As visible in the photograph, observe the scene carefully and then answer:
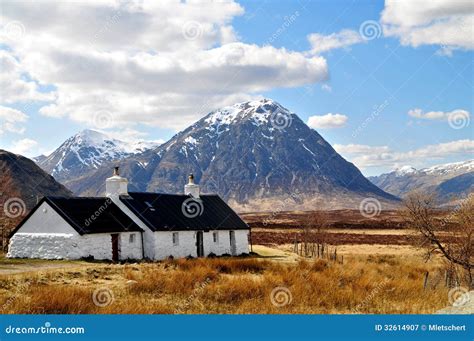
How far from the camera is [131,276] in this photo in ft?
78.9

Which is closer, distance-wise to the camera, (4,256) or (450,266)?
(450,266)

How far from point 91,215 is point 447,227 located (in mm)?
21490

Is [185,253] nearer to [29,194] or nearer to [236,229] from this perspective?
[236,229]

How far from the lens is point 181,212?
4378 centimetres

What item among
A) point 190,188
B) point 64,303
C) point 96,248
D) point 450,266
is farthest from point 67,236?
point 450,266

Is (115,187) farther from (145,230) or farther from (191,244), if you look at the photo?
(191,244)

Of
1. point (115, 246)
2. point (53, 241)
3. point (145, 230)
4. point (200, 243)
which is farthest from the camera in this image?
point (200, 243)

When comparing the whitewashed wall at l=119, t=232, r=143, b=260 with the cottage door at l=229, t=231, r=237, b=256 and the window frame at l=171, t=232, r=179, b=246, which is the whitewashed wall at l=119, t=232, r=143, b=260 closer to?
the window frame at l=171, t=232, r=179, b=246

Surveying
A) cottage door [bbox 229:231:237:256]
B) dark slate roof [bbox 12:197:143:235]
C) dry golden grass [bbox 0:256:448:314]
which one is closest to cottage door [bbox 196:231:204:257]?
cottage door [bbox 229:231:237:256]

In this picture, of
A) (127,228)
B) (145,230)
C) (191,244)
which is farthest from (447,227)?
(127,228)

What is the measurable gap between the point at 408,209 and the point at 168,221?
651 inches

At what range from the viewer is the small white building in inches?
1374

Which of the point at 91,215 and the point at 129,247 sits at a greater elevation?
the point at 91,215

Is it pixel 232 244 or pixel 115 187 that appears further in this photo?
pixel 232 244
